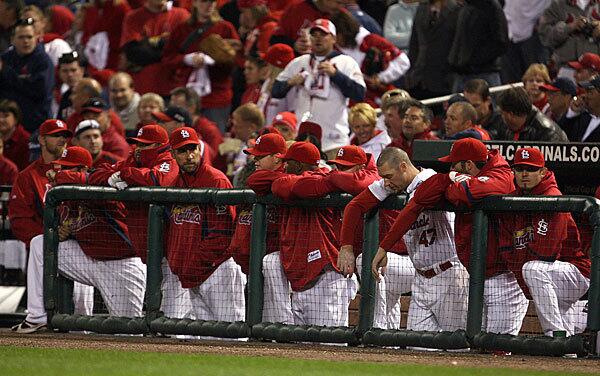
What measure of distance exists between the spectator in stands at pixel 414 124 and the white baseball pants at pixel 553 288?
2420 mm

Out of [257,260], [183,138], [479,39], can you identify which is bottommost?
[257,260]

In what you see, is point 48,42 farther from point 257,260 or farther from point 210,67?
point 257,260

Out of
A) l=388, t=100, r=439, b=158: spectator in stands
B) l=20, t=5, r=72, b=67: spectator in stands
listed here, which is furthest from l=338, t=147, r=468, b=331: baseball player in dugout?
l=20, t=5, r=72, b=67: spectator in stands

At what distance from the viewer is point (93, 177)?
1048 centimetres

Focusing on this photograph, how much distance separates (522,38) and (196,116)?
3.75 m

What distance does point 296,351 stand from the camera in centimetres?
911

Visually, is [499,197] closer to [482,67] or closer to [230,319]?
[230,319]

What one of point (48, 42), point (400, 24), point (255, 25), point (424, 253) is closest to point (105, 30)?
point (48, 42)

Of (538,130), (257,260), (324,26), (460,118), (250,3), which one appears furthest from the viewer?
(250,3)

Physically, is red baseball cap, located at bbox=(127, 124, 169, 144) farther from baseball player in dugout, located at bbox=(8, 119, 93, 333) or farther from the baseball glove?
the baseball glove

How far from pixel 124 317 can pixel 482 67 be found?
17.9 ft

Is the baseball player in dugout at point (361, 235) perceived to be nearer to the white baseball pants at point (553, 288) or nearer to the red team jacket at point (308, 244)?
the red team jacket at point (308, 244)

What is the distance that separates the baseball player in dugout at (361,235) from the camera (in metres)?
9.30

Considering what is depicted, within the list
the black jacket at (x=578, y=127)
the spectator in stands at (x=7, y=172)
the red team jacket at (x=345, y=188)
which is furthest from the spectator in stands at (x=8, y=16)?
the red team jacket at (x=345, y=188)
